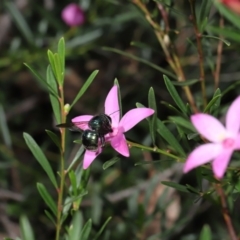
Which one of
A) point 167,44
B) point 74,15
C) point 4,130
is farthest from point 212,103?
point 4,130

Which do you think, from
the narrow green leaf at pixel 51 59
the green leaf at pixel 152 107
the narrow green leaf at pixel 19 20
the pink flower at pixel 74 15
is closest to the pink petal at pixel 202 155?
the green leaf at pixel 152 107

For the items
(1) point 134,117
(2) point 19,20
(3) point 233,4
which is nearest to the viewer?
(3) point 233,4

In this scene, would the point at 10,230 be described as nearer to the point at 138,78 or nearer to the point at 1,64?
the point at 1,64

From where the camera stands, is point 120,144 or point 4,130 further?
point 4,130

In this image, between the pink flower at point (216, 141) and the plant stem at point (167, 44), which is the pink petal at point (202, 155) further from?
the plant stem at point (167, 44)

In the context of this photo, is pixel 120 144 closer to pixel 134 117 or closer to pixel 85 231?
pixel 134 117

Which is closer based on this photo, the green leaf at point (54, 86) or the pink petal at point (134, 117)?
the pink petal at point (134, 117)

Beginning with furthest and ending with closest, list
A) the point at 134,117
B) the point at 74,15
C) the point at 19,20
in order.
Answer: the point at 19,20 → the point at 74,15 → the point at 134,117
